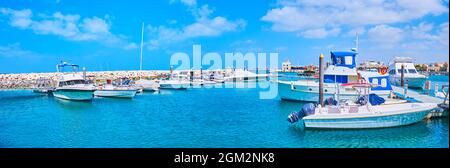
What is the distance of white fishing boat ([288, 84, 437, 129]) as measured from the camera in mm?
18219

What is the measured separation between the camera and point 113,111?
90.7ft

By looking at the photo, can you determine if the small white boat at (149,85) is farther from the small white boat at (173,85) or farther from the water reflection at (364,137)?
the water reflection at (364,137)

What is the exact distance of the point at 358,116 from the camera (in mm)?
18156

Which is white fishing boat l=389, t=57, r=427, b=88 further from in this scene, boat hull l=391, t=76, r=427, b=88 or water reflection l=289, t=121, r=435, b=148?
water reflection l=289, t=121, r=435, b=148

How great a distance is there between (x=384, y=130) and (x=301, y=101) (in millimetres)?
11967

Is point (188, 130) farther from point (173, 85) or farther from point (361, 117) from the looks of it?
point (173, 85)

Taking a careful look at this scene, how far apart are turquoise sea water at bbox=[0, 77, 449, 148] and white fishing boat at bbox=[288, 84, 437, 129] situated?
13.6 inches

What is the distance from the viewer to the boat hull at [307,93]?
27859 millimetres

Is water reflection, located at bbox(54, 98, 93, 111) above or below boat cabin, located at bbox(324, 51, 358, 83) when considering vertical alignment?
below

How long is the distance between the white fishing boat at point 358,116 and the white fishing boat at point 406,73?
29479 mm

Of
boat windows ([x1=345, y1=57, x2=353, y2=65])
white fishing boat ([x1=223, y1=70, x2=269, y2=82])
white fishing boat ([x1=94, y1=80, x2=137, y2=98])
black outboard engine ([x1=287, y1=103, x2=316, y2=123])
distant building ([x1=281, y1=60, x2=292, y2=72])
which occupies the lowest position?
black outboard engine ([x1=287, y1=103, x2=316, y2=123])

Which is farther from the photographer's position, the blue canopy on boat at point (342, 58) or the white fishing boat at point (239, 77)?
the white fishing boat at point (239, 77)

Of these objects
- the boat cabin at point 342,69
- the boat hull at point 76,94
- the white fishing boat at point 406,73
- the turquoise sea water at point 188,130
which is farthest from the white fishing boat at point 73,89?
the white fishing boat at point 406,73

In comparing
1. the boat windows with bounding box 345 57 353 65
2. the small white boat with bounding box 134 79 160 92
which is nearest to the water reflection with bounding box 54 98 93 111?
the small white boat with bounding box 134 79 160 92
